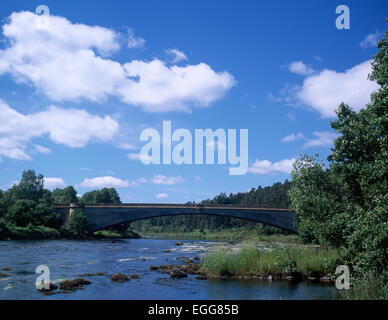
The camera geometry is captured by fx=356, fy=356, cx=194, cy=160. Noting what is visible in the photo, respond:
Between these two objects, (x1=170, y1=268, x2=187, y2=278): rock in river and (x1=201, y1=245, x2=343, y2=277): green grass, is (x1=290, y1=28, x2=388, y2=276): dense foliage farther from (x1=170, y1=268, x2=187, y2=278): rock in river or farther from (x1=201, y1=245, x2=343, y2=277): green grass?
(x1=170, y1=268, x2=187, y2=278): rock in river

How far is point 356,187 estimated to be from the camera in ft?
68.4

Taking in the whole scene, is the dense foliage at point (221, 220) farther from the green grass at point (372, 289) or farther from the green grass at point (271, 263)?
the green grass at point (372, 289)

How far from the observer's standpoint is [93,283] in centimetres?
2264

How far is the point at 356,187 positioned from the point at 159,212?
2273 inches

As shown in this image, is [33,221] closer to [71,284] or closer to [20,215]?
[20,215]

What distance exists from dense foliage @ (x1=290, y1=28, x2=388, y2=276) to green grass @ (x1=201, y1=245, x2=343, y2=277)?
438 centimetres

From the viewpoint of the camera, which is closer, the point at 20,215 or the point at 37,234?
the point at 37,234

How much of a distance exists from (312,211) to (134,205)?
2284 inches

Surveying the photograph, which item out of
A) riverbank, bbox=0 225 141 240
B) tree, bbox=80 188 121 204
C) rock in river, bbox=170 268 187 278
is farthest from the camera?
tree, bbox=80 188 121 204

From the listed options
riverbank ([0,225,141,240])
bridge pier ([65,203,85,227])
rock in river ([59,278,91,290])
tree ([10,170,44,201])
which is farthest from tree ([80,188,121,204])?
rock in river ([59,278,91,290])

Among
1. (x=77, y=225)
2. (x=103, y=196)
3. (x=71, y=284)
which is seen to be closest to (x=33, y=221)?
(x=77, y=225)

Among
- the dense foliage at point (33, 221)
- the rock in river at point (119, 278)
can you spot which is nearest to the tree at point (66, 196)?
the dense foliage at point (33, 221)

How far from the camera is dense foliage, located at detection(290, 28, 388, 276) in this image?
15.1 metres
